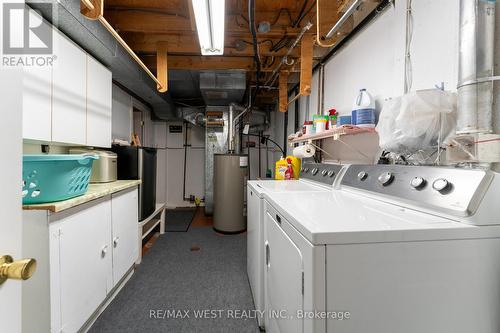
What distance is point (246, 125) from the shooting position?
13.8ft

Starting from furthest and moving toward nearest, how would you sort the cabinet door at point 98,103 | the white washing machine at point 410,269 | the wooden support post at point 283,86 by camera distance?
the wooden support post at point 283,86
the cabinet door at point 98,103
the white washing machine at point 410,269

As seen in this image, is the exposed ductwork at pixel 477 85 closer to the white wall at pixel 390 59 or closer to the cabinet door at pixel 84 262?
the white wall at pixel 390 59

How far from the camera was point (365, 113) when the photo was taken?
4.81 ft

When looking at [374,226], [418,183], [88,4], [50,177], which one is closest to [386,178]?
[418,183]

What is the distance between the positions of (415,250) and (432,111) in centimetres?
61

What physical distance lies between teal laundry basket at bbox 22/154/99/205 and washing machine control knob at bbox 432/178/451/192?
172 centimetres

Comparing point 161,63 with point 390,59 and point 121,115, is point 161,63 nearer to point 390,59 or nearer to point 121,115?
point 121,115

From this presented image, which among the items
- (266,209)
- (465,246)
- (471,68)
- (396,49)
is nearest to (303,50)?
(396,49)

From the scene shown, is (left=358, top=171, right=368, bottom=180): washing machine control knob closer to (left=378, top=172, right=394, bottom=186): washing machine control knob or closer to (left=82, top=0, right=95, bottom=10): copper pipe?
(left=378, top=172, right=394, bottom=186): washing machine control knob

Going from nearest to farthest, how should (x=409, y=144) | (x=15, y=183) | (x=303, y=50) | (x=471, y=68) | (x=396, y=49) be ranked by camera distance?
(x=15, y=183), (x=471, y=68), (x=409, y=144), (x=396, y=49), (x=303, y=50)

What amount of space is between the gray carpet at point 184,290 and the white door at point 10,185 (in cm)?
124

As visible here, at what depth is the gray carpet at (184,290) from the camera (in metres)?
1.55

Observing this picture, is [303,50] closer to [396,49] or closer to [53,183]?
[396,49]

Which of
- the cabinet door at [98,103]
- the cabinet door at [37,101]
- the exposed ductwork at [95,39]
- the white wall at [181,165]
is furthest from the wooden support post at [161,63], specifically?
the white wall at [181,165]
